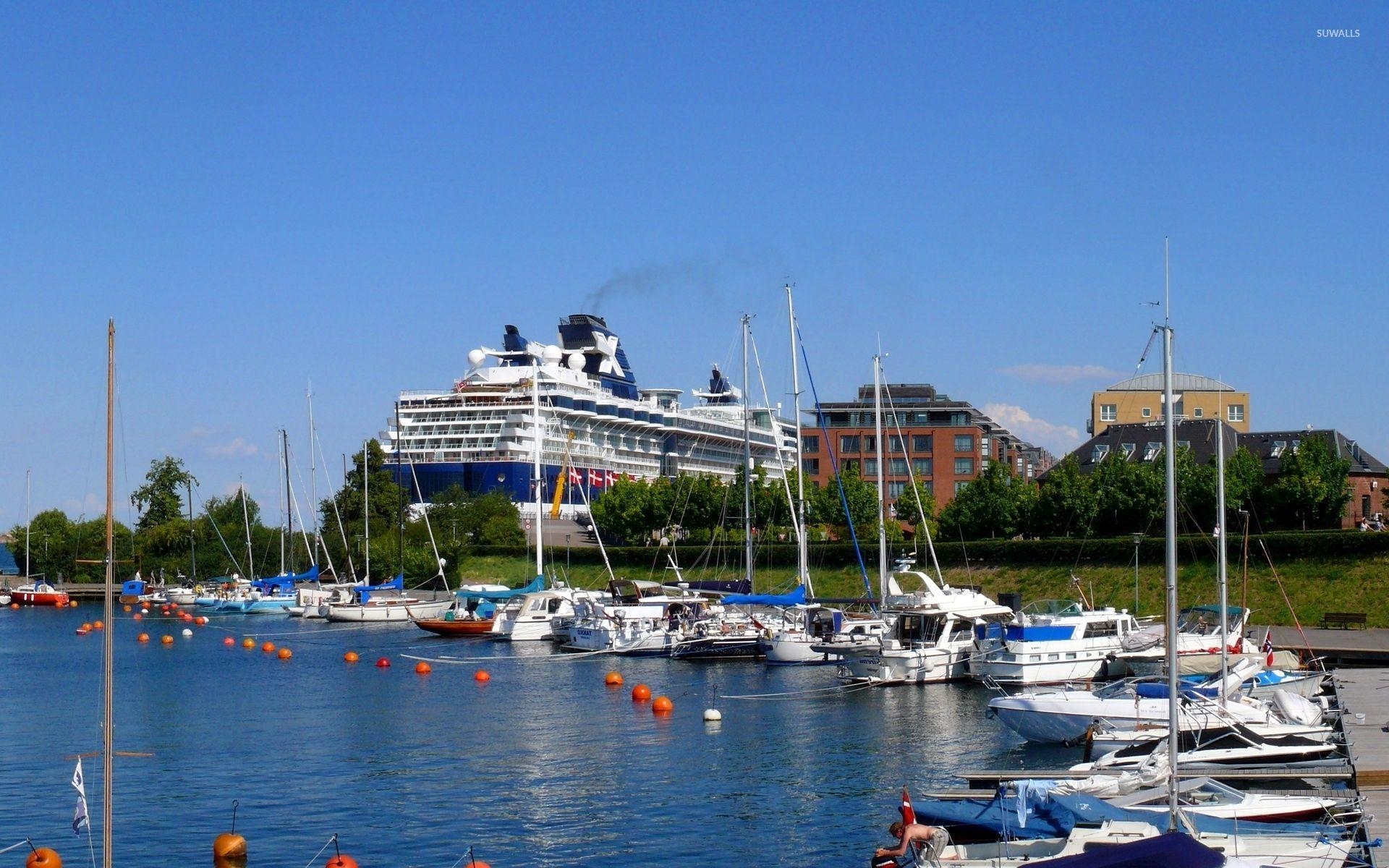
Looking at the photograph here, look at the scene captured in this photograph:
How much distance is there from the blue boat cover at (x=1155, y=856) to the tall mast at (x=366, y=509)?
7523 cm

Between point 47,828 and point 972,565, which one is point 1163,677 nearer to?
point 47,828

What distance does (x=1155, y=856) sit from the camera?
18531 mm

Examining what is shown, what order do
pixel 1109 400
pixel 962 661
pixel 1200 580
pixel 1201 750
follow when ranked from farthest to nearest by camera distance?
pixel 1109 400 < pixel 1200 580 < pixel 962 661 < pixel 1201 750

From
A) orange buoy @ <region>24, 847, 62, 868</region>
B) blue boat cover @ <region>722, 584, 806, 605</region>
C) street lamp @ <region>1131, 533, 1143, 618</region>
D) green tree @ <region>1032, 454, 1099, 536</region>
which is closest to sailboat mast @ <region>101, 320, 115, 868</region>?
orange buoy @ <region>24, 847, 62, 868</region>

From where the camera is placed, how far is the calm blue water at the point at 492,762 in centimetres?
2648

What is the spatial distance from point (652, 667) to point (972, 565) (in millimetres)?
31792

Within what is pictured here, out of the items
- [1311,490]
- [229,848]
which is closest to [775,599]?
[1311,490]

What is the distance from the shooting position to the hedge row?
65938 mm

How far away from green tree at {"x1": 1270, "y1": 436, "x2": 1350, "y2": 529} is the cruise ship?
5222cm

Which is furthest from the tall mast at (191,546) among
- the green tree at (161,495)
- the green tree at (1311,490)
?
the green tree at (1311,490)

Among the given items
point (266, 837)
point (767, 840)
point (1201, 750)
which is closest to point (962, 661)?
point (1201, 750)

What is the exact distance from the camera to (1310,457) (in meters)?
78.9

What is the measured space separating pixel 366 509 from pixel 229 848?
7103 cm

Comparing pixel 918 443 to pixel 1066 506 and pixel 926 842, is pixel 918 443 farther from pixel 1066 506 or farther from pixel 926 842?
pixel 926 842
